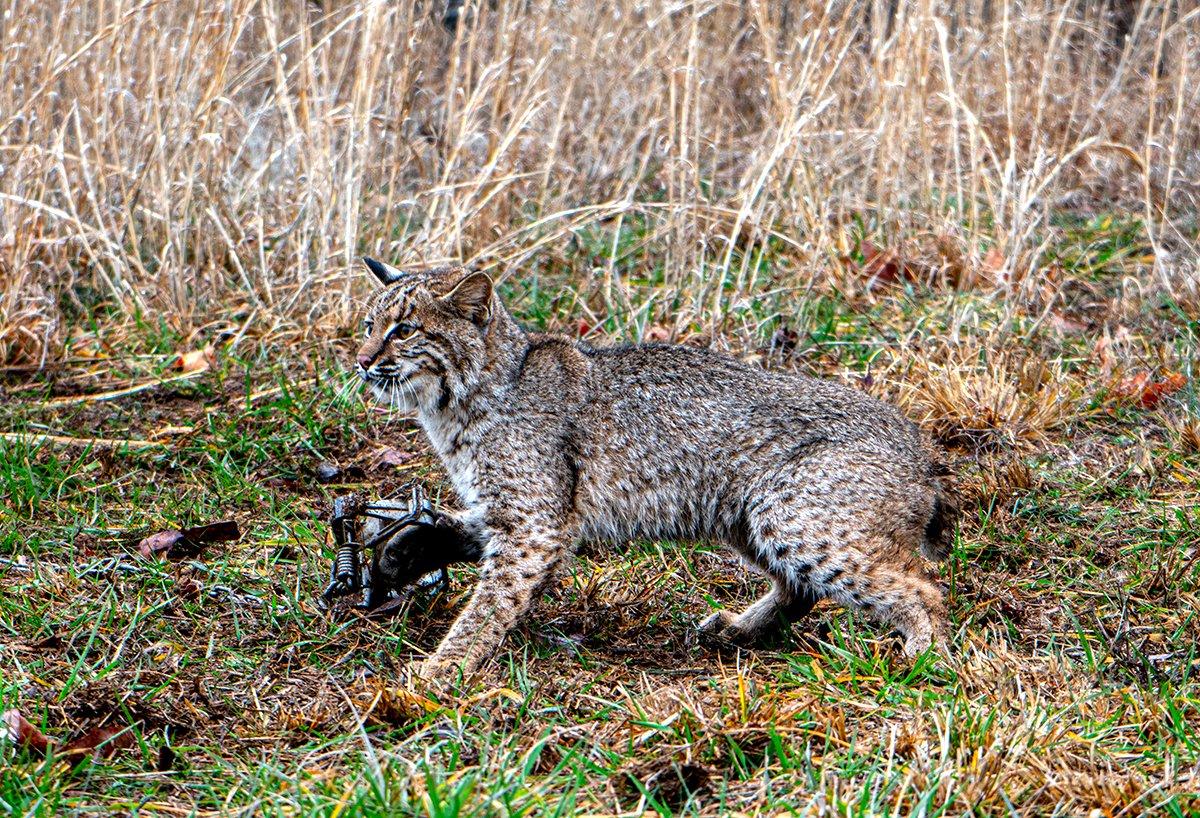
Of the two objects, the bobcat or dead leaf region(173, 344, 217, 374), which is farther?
dead leaf region(173, 344, 217, 374)

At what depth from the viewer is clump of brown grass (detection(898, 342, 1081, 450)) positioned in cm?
579

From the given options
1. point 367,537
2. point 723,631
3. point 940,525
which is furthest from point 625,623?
point 940,525

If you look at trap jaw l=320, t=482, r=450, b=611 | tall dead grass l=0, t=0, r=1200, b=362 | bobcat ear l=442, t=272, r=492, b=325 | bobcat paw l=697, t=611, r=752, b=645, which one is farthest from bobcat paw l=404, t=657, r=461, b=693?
tall dead grass l=0, t=0, r=1200, b=362

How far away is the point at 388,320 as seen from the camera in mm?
4750

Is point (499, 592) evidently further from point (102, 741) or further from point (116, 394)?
point (116, 394)

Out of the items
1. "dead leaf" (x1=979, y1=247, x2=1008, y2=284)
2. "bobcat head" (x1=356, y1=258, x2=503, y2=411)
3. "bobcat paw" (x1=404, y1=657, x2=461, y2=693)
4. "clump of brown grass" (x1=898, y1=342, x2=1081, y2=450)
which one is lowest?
"bobcat paw" (x1=404, y1=657, x2=461, y2=693)

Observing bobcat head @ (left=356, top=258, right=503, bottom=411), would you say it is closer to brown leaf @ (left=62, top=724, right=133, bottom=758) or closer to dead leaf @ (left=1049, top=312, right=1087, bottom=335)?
brown leaf @ (left=62, top=724, right=133, bottom=758)

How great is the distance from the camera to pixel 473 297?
478 centimetres

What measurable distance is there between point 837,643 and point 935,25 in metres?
3.76

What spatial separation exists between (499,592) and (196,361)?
106 inches

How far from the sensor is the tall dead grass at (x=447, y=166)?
6.60 m

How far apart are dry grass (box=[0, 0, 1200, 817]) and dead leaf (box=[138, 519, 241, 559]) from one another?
84mm

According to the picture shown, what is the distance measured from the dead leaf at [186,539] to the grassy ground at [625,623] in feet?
0.16

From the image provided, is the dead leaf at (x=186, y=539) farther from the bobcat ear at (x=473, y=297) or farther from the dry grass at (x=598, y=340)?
the bobcat ear at (x=473, y=297)
